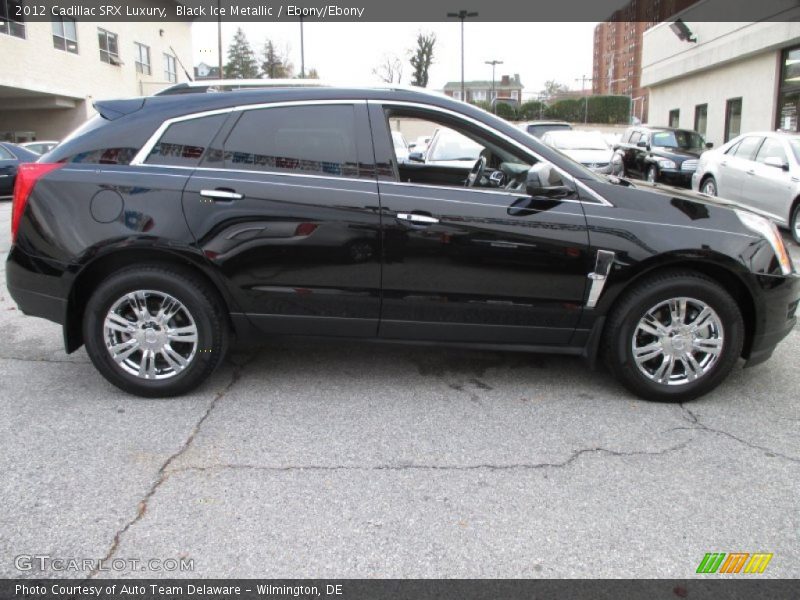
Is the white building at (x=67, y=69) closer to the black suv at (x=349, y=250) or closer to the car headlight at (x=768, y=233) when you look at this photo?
the black suv at (x=349, y=250)

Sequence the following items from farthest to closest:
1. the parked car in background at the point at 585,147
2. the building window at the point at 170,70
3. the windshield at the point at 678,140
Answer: the building window at the point at 170,70, the windshield at the point at 678,140, the parked car in background at the point at 585,147

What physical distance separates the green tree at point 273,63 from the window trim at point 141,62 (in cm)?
2891

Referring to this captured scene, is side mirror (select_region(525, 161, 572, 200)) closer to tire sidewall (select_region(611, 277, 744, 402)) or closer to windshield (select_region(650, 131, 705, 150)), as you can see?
tire sidewall (select_region(611, 277, 744, 402))

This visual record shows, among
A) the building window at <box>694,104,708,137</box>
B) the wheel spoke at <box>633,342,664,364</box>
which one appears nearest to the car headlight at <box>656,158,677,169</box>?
the building window at <box>694,104,708,137</box>

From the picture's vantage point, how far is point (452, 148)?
988cm

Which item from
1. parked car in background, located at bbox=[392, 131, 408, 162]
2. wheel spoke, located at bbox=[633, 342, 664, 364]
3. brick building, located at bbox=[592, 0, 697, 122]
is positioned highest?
brick building, located at bbox=[592, 0, 697, 122]

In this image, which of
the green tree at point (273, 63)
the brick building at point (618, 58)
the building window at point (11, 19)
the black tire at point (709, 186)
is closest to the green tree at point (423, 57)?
the green tree at point (273, 63)

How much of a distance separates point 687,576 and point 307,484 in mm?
1620

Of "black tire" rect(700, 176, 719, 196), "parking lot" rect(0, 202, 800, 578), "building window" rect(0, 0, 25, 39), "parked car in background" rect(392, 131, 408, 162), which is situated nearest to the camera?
"parking lot" rect(0, 202, 800, 578)

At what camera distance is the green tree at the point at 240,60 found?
7797 cm

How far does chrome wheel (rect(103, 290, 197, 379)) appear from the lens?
3.81 meters

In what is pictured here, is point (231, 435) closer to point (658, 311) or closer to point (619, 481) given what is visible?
point (619, 481)

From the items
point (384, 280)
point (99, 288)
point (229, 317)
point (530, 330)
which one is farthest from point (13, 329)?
point (530, 330)

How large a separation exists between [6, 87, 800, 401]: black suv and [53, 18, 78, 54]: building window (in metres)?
30.4
